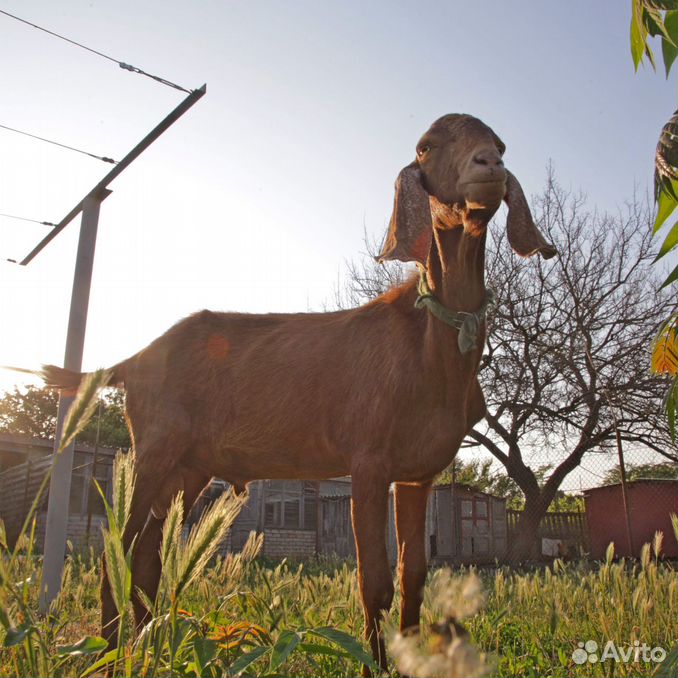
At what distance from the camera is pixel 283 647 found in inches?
68.7

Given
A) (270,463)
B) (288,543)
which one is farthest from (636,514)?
(270,463)

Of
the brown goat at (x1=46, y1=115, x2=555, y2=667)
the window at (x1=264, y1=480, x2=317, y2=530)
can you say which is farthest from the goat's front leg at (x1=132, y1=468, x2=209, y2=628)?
the window at (x1=264, y1=480, x2=317, y2=530)

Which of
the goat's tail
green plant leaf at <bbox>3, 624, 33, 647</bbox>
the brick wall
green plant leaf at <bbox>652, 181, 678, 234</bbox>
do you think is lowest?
the brick wall

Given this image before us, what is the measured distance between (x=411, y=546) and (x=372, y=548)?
0.51 metres

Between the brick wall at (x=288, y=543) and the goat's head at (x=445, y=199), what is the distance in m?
19.6

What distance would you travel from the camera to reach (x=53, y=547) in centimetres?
584

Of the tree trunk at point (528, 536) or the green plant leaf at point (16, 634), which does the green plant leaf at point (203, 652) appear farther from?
the tree trunk at point (528, 536)

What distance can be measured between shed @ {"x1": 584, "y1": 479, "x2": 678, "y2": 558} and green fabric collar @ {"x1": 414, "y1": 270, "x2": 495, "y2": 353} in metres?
17.0

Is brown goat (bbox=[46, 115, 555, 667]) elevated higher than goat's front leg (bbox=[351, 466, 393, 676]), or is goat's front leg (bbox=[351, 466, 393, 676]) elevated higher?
brown goat (bbox=[46, 115, 555, 667])

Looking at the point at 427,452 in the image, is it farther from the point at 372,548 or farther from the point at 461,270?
the point at 461,270

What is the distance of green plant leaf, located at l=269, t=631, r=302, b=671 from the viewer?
65.4 inches

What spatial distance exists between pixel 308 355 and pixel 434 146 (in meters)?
1.34

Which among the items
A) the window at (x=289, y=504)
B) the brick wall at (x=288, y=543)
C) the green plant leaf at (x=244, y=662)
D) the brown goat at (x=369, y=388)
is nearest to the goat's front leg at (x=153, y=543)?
the brown goat at (x=369, y=388)

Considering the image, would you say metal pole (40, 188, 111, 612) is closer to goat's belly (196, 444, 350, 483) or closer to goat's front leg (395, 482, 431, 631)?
goat's belly (196, 444, 350, 483)
